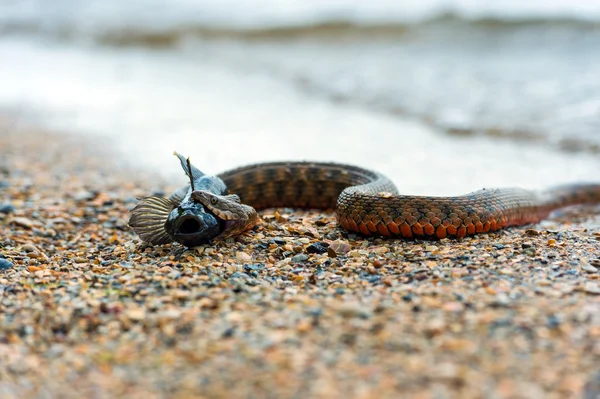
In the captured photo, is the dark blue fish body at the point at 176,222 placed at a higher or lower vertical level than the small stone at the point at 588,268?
higher

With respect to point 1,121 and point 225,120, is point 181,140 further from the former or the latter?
point 1,121

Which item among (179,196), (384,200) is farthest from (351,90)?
(384,200)

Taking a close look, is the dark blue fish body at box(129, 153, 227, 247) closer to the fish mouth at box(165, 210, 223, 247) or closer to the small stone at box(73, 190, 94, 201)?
the fish mouth at box(165, 210, 223, 247)

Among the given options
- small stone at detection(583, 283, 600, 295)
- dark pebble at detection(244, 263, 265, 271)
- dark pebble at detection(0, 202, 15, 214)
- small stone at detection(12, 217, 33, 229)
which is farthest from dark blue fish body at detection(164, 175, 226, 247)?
small stone at detection(583, 283, 600, 295)

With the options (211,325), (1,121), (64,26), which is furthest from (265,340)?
(64,26)

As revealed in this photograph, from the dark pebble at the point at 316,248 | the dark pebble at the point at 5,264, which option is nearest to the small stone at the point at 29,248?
the dark pebble at the point at 5,264

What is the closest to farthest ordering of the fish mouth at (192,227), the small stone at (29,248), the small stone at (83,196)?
the fish mouth at (192,227)
the small stone at (29,248)
the small stone at (83,196)

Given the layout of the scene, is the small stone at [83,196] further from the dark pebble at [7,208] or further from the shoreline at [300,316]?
the shoreline at [300,316]
